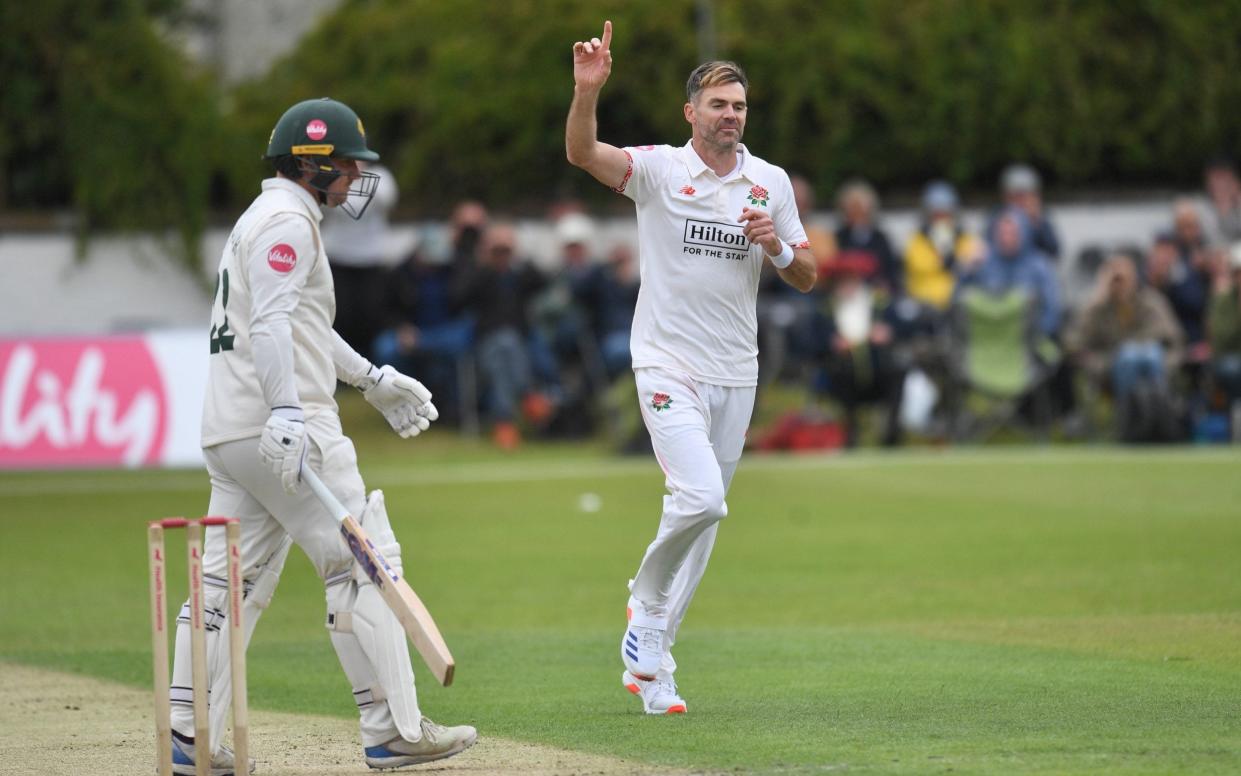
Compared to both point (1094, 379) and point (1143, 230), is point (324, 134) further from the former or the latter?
point (1143, 230)

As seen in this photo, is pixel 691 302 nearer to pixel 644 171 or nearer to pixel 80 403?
pixel 644 171

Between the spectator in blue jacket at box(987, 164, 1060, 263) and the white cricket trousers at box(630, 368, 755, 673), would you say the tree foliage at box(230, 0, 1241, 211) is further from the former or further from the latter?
the white cricket trousers at box(630, 368, 755, 673)

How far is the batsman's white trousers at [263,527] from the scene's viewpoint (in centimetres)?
664

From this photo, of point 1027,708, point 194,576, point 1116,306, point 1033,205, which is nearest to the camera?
point 194,576

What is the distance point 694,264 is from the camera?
7801 millimetres

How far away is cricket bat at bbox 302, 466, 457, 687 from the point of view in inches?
247

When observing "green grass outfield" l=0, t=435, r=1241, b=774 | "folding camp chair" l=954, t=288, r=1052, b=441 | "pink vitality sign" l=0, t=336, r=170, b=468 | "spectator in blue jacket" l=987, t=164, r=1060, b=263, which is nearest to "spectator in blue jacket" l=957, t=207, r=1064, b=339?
"folding camp chair" l=954, t=288, r=1052, b=441

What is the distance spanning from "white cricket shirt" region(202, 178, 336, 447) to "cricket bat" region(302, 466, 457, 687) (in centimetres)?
34

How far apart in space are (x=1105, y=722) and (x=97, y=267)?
53.9 feet

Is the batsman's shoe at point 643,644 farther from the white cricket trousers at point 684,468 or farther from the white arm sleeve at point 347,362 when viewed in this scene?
the white arm sleeve at point 347,362

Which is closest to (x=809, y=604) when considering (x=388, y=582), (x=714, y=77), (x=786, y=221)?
(x=786, y=221)

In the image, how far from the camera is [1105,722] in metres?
6.99

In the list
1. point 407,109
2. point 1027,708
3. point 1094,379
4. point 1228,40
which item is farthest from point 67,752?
point 1228,40

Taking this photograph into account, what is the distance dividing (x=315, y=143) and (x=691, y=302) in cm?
171
